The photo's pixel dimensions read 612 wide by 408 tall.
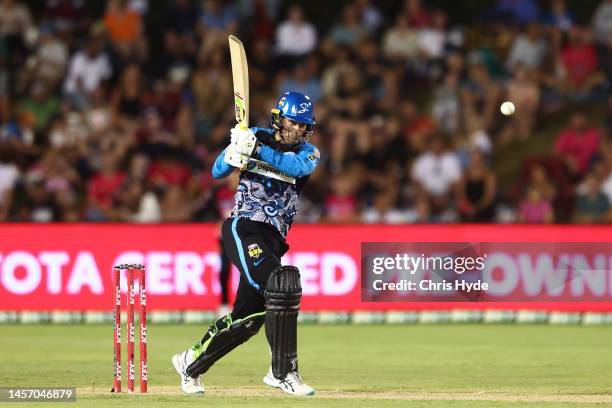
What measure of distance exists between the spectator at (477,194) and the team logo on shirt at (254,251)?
8072 millimetres

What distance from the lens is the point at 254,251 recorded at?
935 cm

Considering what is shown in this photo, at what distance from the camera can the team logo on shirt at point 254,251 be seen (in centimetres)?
934

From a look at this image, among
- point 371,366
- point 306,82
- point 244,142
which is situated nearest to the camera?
point 244,142

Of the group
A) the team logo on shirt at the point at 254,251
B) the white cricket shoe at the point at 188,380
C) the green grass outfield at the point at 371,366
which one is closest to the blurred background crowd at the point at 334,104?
the green grass outfield at the point at 371,366

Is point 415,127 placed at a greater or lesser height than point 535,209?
greater

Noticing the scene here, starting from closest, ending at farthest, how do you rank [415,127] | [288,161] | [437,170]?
[288,161] < [437,170] < [415,127]

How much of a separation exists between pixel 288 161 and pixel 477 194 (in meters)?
8.52

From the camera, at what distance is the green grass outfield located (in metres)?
9.36

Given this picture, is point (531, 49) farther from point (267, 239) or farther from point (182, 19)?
point (267, 239)

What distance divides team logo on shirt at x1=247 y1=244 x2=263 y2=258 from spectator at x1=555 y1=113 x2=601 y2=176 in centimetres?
969

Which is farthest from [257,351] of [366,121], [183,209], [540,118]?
[540,118]

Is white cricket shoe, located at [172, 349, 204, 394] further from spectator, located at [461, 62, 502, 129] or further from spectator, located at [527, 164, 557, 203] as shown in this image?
spectator, located at [461, 62, 502, 129]


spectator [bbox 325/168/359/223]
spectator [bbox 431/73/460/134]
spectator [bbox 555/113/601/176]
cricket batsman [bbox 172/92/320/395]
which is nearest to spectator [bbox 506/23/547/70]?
spectator [bbox 431/73/460/134]

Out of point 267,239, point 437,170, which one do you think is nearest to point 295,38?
point 437,170
